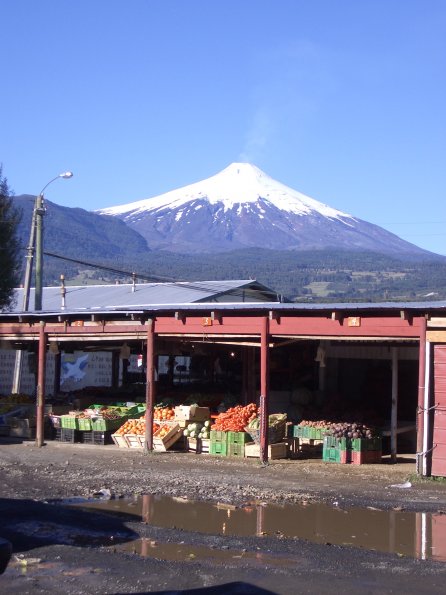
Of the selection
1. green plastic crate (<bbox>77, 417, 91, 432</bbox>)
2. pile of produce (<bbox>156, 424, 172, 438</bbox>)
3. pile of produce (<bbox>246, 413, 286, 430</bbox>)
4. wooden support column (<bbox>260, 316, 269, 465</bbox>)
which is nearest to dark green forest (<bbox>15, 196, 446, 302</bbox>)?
green plastic crate (<bbox>77, 417, 91, 432</bbox>)

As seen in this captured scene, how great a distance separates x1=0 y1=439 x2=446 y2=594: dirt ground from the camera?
898cm

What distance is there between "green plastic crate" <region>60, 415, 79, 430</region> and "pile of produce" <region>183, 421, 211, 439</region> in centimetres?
334

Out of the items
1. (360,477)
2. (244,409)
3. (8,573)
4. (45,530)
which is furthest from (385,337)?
(8,573)

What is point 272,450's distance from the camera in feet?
63.3

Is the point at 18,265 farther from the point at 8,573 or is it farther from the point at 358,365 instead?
the point at 8,573

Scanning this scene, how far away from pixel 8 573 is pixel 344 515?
5.53 m

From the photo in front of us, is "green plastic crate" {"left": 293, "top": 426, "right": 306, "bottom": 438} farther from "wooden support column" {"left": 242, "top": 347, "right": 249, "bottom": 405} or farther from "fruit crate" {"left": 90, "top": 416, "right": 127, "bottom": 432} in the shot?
"fruit crate" {"left": 90, "top": 416, "right": 127, "bottom": 432}

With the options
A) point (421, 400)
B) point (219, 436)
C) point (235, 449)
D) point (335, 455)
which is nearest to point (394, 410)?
point (335, 455)

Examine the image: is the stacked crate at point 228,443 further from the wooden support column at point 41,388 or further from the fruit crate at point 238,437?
the wooden support column at point 41,388

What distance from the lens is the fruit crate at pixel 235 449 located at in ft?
65.5

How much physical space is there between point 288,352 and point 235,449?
16.2 feet

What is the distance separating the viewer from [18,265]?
106 feet

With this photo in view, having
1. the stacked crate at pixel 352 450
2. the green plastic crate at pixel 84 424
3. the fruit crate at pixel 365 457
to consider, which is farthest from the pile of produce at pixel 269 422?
the green plastic crate at pixel 84 424

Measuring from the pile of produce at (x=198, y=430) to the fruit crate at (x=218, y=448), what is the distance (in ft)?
1.31
